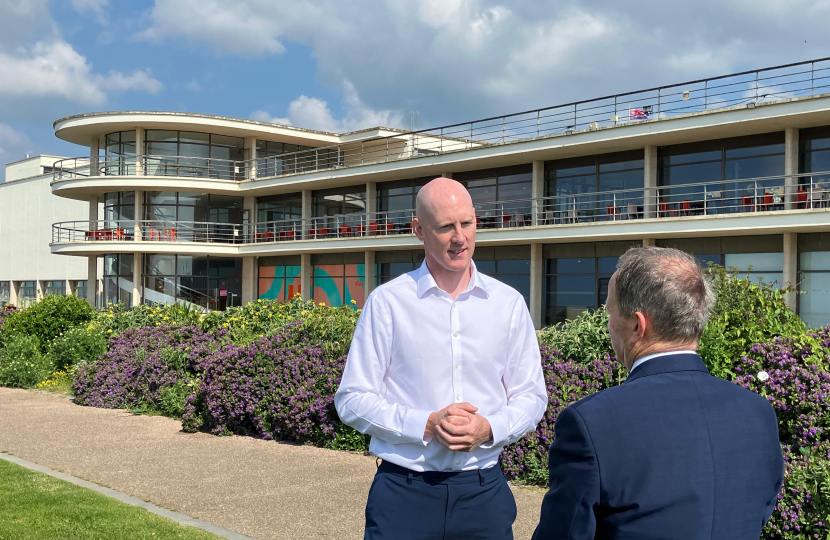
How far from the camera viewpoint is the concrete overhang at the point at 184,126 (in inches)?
1312

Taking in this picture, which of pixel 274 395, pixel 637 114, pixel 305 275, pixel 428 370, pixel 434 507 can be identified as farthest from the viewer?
pixel 305 275

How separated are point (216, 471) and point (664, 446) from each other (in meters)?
6.94

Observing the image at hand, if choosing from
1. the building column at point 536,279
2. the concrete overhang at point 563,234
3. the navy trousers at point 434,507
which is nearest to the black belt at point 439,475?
the navy trousers at point 434,507

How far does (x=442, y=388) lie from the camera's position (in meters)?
2.93

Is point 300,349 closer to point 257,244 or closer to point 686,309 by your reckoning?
point 686,309

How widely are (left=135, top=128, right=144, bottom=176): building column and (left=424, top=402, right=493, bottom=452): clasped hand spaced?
33.7 m

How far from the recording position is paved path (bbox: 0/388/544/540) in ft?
20.5

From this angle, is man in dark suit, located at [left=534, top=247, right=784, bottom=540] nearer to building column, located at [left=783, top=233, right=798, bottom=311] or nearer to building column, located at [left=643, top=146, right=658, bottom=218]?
building column, located at [left=783, top=233, right=798, bottom=311]

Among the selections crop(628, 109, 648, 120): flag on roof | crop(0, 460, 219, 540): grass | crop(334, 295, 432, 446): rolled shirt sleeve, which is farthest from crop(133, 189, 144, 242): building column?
crop(334, 295, 432, 446): rolled shirt sleeve

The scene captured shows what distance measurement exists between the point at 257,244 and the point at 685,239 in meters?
19.3

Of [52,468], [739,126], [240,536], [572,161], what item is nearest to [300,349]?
[52,468]

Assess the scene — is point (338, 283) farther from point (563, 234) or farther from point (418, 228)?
point (418, 228)

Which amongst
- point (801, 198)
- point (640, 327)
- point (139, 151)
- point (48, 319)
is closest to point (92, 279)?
point (139, 151)

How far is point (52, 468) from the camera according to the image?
Result: 812 centimetres
